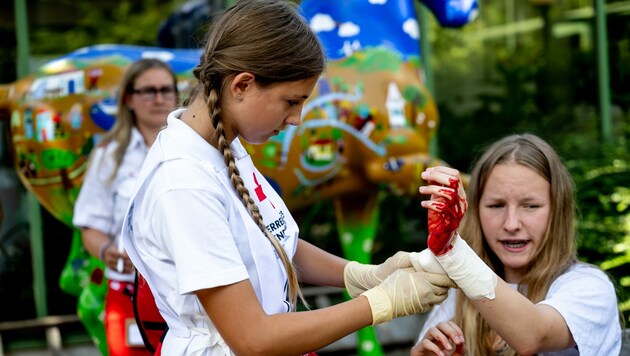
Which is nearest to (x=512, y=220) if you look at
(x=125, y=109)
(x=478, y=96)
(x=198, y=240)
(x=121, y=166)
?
(x=198, y=240)

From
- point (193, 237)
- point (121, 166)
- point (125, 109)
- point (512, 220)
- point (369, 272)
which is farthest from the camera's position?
point (125, 109)

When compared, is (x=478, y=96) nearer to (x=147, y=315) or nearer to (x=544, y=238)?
(x=544, y=238)

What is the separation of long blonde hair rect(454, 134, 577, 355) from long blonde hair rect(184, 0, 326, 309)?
71 cm

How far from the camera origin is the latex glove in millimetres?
2078

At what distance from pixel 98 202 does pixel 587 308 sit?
195 cm

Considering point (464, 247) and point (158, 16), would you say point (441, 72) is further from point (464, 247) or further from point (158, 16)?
point (464, 247)

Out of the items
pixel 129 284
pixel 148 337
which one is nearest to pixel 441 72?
pixel 129 284

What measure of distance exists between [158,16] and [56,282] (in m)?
1.69

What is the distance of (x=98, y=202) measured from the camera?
11.5ft

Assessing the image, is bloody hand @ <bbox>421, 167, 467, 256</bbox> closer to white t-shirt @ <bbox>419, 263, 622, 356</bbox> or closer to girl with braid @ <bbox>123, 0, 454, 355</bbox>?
girl with braid @ <bbox>123, 0, 454, 355</bbox>

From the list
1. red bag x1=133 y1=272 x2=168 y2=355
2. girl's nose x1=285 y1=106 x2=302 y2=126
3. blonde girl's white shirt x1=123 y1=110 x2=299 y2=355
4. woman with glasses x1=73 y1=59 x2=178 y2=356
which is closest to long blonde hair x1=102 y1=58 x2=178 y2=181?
woman with glasses x1=73 y1=59 x2=178 y2=356

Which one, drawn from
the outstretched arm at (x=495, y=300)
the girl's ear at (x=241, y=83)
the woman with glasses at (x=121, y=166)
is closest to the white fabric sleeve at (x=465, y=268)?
the outstretched arm at (x=495, y=300)

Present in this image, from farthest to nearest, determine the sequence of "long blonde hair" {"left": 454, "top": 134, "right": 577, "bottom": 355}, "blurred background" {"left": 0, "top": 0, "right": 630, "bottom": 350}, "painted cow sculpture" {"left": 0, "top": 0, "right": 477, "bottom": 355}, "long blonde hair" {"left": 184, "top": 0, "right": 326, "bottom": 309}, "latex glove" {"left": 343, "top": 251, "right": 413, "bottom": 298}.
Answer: "blurred background" {"left": 0, "top": 0, "right": 630, "bottom": 350} < "painted cow sculpture" {"left": 0, "top": 0, "right": 477, "bottom": 355} < "long blonde hair" {"left": 454, "top": 134, "right": 577, "bottom": 355} < "latex glove" {"left": 343, "top": 251, "right": 413, "bottom": 298} < "long blonde hair" {"left": 184, "top": 0, "right": 326, "bottom": 309}

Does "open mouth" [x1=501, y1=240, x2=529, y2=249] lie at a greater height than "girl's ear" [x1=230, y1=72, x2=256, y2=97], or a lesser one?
lesser
